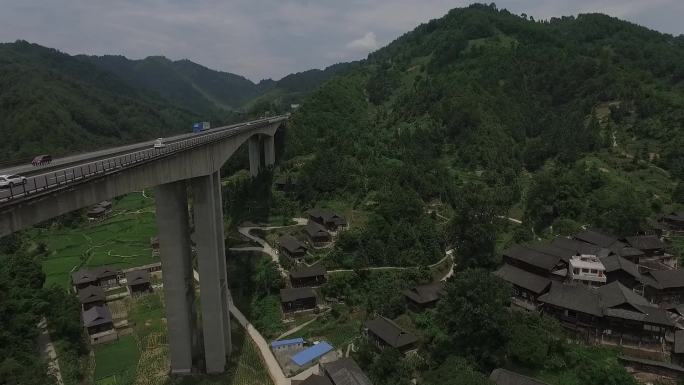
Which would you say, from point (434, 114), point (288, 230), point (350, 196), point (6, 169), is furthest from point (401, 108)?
point (6, 169)

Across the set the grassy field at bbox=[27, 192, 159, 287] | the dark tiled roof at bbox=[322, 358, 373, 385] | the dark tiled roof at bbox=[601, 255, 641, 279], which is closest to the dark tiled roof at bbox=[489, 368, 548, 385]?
the dark tiled roof at bbox=[322, 358, 373, 385]

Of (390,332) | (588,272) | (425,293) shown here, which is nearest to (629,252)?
(588,272)

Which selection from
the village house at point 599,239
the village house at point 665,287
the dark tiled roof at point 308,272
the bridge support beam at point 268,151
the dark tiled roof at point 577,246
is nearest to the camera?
the village house at point 665,287

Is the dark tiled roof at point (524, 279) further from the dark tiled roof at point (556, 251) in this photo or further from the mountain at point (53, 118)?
the mountain at point (53, 118)

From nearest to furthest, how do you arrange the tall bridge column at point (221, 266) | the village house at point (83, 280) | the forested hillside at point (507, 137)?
the tall bridge column at point (221, 266), the village house at point (83, 280), the forested hillside at point (507, 137)

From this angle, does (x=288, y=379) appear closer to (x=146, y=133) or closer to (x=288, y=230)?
(x=288, y=230)

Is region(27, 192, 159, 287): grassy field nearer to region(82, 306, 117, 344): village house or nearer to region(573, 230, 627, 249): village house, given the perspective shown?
region(82, 306, 117, 344): village house

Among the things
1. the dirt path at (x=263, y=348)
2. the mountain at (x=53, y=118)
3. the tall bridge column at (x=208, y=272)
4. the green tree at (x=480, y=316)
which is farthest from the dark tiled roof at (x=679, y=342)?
the mountain at (x=53, y=118)
